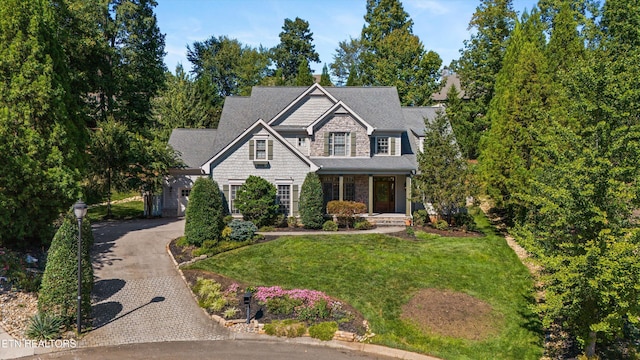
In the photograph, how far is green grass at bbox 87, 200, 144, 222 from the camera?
3015 centimetres

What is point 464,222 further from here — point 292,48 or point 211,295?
point 292,48

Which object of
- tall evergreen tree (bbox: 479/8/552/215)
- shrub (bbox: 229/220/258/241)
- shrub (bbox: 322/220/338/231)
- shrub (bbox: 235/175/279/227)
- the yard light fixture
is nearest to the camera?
the yard light fixture

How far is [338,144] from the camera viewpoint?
28375mm

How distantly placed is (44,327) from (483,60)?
4195 cm

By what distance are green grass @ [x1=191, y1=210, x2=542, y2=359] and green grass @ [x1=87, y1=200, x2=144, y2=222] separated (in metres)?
14.3

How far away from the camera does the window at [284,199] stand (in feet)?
86.7

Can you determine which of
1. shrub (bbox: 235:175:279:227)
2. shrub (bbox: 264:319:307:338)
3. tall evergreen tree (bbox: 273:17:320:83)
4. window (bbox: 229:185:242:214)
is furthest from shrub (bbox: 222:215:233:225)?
tall evergreen tree (bbox: 273:17:320:83)

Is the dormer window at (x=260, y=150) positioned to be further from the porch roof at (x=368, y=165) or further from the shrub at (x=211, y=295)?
the shrub at (x=211, y=295)

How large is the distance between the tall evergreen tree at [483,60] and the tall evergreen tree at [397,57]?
4343 mm

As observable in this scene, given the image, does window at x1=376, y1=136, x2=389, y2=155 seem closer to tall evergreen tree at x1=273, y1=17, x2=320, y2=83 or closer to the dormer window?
the dormer window

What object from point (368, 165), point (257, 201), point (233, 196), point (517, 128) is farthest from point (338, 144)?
point (517, 128)

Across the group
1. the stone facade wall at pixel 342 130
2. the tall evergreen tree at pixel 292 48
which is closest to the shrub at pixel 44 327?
the stone facade wall at pixel 342 130

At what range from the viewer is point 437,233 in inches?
936

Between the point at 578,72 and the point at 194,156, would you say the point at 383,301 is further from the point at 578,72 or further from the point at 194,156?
the point at 194,156
